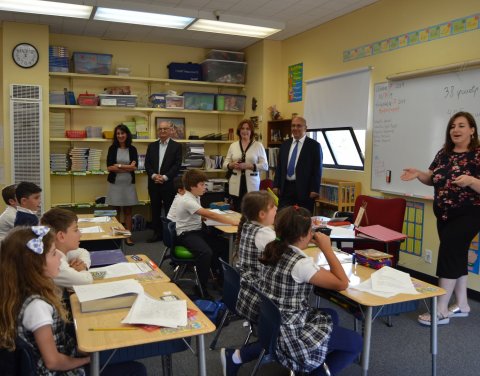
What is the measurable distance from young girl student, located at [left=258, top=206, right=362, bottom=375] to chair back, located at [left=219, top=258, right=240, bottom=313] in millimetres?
243

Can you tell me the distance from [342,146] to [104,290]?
177 inches

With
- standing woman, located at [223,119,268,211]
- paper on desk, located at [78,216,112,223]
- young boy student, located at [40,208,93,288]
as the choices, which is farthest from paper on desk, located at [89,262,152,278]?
standing woman, located at [223,119,268,211]

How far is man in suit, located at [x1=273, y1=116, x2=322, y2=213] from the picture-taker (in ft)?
15.6

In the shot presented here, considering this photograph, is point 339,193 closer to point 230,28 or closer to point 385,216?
point 385,216

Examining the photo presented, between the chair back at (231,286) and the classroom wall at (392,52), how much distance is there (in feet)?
8.78

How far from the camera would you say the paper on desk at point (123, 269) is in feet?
7.71

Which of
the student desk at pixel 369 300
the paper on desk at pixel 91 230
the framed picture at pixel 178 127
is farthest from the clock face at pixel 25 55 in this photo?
the student desk at pixel 369 300

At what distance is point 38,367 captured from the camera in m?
1.60

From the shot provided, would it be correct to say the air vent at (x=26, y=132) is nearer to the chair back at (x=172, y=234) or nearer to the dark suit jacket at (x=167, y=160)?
the dark suit jacket at (x=167, y=160)

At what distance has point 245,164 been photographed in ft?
17.4

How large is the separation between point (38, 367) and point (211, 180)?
5675mm

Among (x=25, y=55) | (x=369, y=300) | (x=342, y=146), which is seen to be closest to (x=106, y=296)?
(x=369, y=300)

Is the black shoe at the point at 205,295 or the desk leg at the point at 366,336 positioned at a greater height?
the desk leg at the point at 366,336

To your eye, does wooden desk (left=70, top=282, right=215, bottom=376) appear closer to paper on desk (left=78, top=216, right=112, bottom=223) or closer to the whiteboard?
paper on desk (left=78, top=216, right=112, bottom=223)
